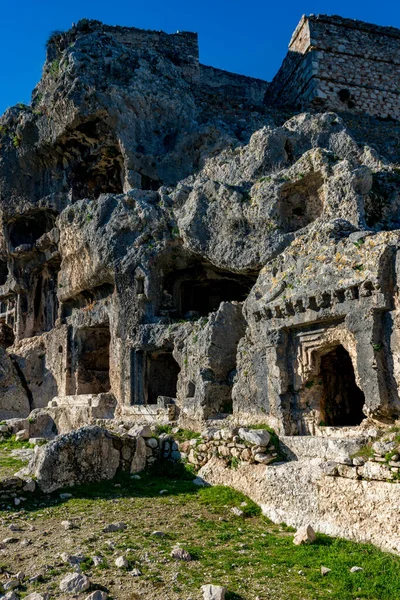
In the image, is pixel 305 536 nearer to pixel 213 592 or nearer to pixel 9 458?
pixel 213 592

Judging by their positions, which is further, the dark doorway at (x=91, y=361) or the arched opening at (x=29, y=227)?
the arched opening at (x=29, y=227)

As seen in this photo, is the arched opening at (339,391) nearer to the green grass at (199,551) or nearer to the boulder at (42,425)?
the green grass at (199,551)

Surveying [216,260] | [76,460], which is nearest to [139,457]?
[76,460]

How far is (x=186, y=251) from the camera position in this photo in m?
16.0

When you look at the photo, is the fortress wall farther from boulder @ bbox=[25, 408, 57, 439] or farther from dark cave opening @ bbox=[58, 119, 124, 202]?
boulder @ bbox=[25, 408, 57, 439]

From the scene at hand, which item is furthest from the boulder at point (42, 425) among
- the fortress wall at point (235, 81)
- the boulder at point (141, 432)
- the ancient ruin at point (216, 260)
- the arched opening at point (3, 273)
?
the fortress wall at point (235, 81)

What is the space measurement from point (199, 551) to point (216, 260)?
859 centimetres

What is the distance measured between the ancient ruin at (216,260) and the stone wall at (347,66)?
0.08 meters

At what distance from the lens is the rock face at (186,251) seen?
952 cm

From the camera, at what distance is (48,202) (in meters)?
23.1

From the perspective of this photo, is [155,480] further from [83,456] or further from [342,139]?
[342,139]

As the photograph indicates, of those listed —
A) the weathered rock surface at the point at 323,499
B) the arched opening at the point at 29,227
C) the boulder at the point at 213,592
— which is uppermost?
the arched opening at the point at 29,227

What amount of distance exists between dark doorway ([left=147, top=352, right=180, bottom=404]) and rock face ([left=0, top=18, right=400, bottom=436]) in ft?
0.16

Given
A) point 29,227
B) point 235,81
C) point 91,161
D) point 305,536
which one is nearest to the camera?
point 305,536
